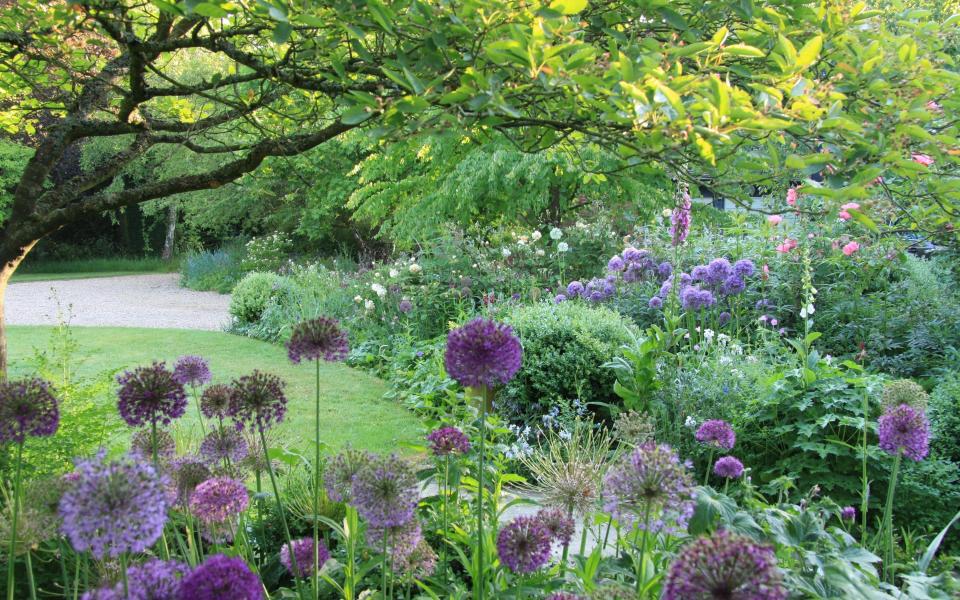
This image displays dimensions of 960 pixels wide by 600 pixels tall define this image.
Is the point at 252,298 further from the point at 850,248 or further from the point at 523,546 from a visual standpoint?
the point at 523,546

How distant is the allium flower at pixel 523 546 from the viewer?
1.61 m

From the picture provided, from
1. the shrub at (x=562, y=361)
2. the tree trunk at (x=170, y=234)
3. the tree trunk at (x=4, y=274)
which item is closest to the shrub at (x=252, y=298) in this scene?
the shrub at (x=562, y=361)

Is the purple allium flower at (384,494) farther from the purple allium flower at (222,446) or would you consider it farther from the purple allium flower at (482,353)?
the purple allium flower at (222,446)

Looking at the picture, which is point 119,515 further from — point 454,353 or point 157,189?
point 157,189

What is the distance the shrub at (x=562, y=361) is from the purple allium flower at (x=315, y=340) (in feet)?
13.1

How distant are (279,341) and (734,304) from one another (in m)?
6.38

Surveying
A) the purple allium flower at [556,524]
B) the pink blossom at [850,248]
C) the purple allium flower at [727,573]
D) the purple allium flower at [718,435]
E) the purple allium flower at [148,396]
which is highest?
the pink blossom at [850,248]

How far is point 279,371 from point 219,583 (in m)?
7.50

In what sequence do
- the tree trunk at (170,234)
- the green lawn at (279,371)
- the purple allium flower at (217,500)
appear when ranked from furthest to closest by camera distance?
the tree trunk at (170,234), the green lawn at (279,371), the purple allium flower at (217,500)

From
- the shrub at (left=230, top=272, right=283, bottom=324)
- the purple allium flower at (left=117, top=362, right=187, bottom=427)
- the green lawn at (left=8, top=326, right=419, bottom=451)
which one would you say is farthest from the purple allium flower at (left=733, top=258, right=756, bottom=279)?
the shrub at (left=230, top=272, right=283, bottom=324)

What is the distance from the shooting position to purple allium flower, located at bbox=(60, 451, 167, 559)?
106 centimetres

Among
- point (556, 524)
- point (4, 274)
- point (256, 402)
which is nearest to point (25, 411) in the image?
point (256, 402)

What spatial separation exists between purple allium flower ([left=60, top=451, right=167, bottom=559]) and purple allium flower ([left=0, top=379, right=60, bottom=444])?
0.53 metres

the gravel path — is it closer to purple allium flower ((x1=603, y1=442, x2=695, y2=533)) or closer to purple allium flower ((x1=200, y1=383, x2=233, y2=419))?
purple allium flower ((x1=200, y1=383, x2=233, y2=419))
